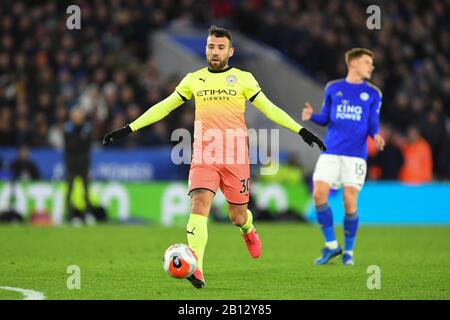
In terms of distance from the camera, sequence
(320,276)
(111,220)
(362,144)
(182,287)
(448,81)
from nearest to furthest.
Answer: (182,287)
(320,276)
(362,144)
(111,220)
(448,81)

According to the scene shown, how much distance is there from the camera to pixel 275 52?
93.0ft

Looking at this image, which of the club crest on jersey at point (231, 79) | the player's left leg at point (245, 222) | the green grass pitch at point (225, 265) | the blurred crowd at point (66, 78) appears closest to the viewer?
the green grass pitch at point (225, 265)

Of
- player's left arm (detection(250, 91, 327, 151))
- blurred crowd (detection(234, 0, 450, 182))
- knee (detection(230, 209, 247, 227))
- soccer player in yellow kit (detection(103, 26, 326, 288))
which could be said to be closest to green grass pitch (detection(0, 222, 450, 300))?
knee (detection(230, 209, 247, 227))

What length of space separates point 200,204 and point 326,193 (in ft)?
10.7

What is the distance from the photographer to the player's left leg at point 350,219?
489 inches

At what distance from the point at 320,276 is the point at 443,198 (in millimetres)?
11650

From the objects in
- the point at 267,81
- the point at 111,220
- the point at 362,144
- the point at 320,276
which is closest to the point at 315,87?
the point at 267,81

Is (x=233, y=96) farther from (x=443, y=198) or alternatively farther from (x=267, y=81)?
(x=267, y=81)

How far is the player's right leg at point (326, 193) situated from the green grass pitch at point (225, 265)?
0.63ft

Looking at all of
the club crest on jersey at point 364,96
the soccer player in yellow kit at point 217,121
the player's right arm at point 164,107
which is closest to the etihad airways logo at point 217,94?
the soccer player in yellow kit at point 217,121

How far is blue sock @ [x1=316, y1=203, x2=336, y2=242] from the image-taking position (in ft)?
40.9

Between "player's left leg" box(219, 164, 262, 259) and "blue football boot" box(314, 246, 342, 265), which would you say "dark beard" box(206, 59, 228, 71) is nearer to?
"player's left leg" box(219, 164, 262, 259)

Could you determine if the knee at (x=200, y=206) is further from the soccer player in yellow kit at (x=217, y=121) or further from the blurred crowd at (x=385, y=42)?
the blurred crowd at (x=385, y=42)

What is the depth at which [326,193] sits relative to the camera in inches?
492
